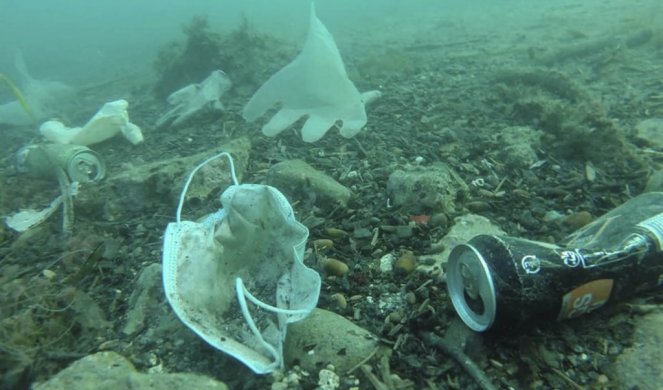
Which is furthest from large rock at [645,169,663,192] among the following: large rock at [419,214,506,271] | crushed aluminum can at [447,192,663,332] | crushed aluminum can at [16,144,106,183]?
crushed aluminum can at [16,144,106,183]

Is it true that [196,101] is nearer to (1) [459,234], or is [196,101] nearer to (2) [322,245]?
(2) [322,245]

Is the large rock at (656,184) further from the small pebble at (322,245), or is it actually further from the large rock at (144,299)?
the large rock at (144,299)

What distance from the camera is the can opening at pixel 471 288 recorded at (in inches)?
67.3

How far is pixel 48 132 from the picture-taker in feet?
15.1

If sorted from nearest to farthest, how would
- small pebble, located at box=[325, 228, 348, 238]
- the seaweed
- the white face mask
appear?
the white face mask → small pebble, located at box=[325, 228, 348, 238] → the seaweed

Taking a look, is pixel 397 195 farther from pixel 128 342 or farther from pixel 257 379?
pixel 128 342

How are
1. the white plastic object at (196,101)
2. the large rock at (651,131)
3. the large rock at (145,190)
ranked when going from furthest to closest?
the white plastic object at (196,101), the large rock at (651,131), the large rock at (145,190)

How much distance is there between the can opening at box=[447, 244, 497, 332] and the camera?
1.71 metres

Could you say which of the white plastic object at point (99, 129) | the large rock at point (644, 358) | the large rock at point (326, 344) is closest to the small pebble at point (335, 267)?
the large rock at point (326, 344)

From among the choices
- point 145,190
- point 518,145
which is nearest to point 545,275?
point 518,145

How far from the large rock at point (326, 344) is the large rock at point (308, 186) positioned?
122 cm

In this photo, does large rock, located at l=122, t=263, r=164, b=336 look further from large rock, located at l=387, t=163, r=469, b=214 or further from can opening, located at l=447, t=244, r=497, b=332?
large rock, located at l=387, t=163, r=469, b=214

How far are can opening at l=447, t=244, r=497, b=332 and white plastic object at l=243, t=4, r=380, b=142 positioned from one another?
261 centimetres

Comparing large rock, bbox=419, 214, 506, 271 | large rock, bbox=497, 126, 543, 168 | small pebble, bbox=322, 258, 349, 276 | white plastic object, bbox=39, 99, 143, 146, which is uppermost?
large rock, bbox=497, 126, 543, 168
